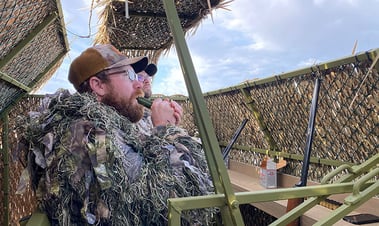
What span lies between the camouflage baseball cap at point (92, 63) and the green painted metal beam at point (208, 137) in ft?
2.32

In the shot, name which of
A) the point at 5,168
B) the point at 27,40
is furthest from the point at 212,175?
the point at 5,168

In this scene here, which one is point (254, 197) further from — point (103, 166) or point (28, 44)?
point (28, 44)

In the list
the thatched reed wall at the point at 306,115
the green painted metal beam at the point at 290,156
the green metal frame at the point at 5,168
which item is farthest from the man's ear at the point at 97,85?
the green metal frame at the point at 5,168

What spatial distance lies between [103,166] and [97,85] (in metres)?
0.43

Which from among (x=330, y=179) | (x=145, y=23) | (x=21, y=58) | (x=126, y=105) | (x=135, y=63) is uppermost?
(x=145, y=23)

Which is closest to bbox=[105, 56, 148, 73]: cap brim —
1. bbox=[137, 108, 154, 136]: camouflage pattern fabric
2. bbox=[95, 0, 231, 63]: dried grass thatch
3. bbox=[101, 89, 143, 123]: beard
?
bbox=[101, 89, 143, 123]: beard

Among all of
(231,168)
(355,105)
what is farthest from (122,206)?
(231,168)

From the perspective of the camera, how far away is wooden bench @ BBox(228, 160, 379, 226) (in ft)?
5.07

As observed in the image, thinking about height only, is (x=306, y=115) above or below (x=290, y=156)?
above

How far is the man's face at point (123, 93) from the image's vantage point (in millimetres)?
1389

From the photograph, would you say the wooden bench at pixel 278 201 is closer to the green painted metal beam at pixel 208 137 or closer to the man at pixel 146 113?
the man at pixel 146 113

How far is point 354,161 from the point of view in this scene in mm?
1675

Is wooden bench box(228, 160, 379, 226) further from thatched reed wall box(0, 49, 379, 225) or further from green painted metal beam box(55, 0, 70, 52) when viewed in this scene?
green painted metal beam box(55, 0, 70, 52)

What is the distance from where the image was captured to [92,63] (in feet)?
4.56
